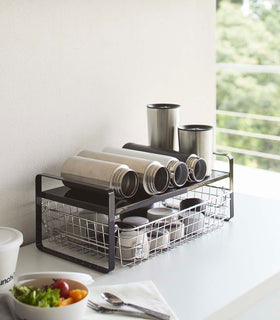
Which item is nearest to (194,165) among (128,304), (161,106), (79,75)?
(161,106)

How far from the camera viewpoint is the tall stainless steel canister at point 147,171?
1.53 m

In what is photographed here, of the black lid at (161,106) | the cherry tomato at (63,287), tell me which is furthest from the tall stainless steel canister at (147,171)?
the cherry tomato at (63,287)

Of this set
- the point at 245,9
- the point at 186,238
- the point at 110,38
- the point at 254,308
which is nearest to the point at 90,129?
the point at 110,38

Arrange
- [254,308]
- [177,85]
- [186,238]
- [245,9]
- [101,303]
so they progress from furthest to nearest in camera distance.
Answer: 1. [245,9]
2. [177,85]
3. [186,238]
4. [254,308]
5. [101,303]

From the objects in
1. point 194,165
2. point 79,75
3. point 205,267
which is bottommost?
point 205,267

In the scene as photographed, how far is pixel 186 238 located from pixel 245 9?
31.3 feet

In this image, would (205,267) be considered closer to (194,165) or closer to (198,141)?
(194,165)

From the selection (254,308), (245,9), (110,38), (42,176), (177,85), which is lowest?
(254,308)

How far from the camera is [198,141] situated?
5.74 feet

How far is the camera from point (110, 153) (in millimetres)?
1662

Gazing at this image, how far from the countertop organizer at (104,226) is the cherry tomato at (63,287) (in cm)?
27

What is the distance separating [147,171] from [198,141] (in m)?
0.28

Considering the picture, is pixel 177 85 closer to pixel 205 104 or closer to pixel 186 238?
pixel 205 104

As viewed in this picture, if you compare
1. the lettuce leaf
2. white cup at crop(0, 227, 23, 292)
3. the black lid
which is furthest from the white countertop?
the black lid
